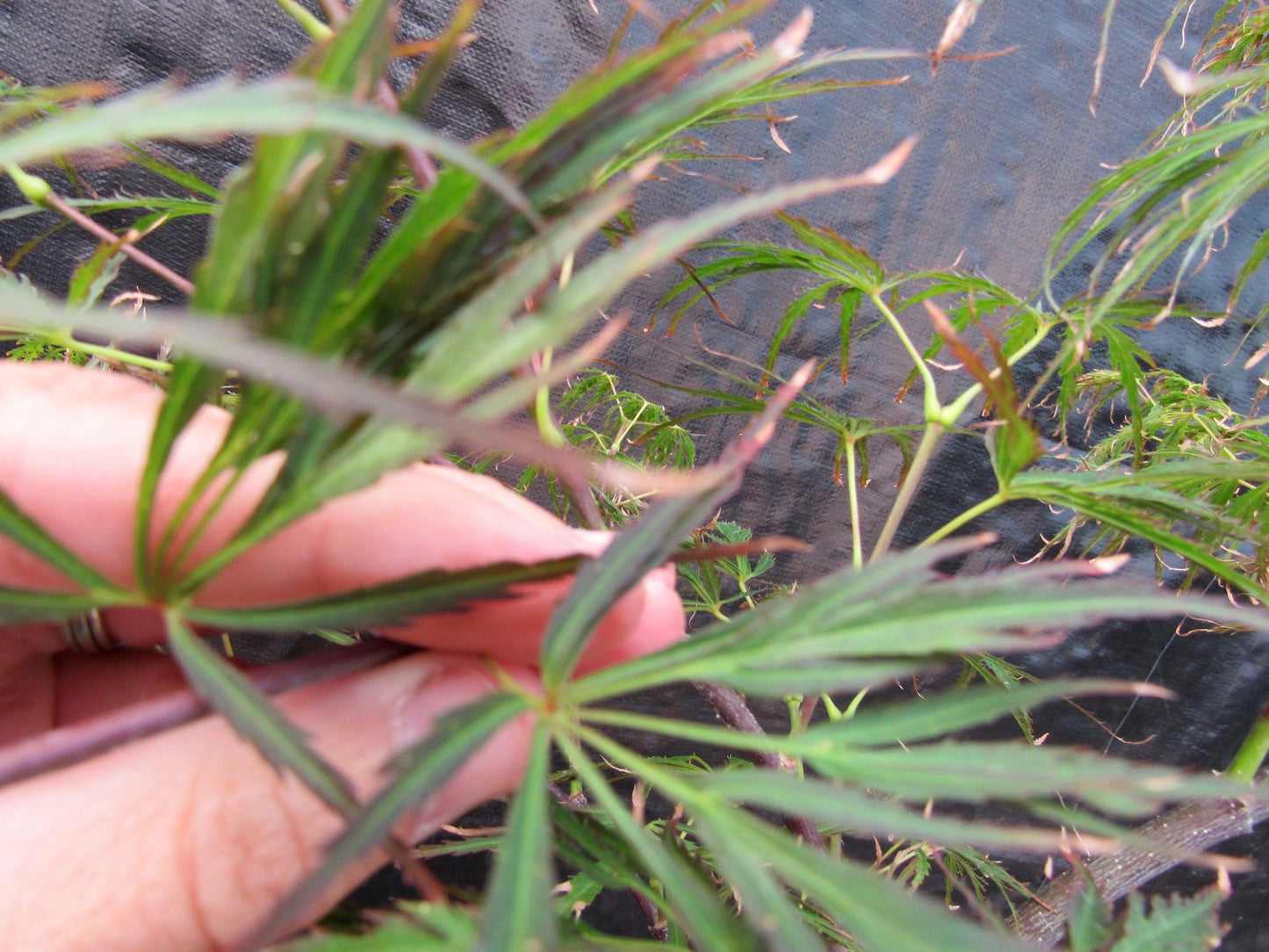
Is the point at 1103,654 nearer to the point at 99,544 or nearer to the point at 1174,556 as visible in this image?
the point at 1174,556

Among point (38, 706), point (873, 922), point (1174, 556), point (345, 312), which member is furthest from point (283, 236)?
point (1174, 556)

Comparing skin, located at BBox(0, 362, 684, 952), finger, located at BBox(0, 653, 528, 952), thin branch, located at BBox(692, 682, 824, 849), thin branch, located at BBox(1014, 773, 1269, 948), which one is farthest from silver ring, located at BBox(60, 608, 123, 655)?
thin branch, located at BBox(1014, 773, 1269, 948)

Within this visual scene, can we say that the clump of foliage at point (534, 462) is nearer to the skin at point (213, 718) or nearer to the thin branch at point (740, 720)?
the skin at point (213, 718)

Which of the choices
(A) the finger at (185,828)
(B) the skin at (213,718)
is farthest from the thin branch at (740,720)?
(A) the finger at (185,828)

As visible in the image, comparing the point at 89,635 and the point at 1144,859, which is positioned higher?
the point at 89,635

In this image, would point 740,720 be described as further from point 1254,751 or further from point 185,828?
point 1254,751

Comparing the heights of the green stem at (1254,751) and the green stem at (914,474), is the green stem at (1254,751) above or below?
below

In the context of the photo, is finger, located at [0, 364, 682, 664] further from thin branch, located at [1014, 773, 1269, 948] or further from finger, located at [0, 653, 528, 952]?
thin branch, located at [1014, 773, 1269, 948]

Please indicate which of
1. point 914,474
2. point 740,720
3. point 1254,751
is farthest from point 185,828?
point 1254,751

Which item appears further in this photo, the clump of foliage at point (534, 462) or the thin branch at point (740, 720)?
the thin branch at point (740, 720)
